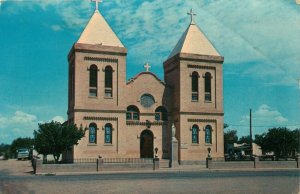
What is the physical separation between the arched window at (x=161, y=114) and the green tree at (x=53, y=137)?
10.4 m

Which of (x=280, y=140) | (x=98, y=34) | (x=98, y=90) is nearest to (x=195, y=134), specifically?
(x=280, y=140)

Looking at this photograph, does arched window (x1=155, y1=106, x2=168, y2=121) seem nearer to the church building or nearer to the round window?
the church building

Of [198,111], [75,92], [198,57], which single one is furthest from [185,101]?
[75,92]

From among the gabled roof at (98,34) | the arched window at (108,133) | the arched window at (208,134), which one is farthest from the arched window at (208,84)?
the arched window at (108,133)

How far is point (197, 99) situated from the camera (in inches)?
1625

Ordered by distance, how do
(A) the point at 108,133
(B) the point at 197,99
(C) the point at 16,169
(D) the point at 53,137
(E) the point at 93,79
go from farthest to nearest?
1. (B) the point at 197,99
2. (E) the point at 93,79
3. (A) the point at 108,133
4. (C) the point at 16,169
5. (D) the point at 53,137

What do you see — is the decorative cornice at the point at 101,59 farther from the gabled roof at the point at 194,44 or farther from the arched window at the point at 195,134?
the arched window at the point at 195,134

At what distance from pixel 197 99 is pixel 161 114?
12.6 ft

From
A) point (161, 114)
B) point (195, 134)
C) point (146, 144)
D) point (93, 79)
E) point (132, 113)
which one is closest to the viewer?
point (93, 79)

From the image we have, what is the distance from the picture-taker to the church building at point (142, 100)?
38.2 metres

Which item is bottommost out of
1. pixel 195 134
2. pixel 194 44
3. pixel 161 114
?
pixel 195 134

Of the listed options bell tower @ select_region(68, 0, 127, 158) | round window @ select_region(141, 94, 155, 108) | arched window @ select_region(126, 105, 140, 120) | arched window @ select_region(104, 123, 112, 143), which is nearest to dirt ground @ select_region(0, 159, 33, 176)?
bell tower @ select_region(68, 0, 127, 158)

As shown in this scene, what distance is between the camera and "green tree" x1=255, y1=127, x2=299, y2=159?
42.3 meters

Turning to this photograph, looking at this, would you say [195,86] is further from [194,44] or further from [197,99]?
[194,44]
